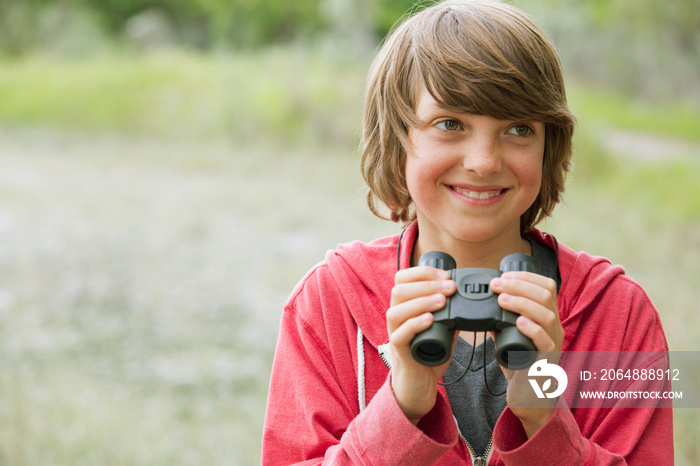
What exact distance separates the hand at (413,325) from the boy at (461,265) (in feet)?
0.10

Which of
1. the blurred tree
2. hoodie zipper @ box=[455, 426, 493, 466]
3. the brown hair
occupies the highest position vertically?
the blurred tree

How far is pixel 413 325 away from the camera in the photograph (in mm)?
725

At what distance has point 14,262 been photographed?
3.14m

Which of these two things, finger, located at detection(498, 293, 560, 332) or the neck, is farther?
the neck

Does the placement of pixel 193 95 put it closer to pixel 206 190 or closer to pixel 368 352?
pixel 206 190

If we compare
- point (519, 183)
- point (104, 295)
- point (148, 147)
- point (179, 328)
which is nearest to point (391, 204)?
point (519, 183)

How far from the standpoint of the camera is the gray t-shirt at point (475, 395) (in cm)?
90

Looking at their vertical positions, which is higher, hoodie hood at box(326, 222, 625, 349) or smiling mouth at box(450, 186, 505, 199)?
smiling mouth at box(450, 186, 505, 199)

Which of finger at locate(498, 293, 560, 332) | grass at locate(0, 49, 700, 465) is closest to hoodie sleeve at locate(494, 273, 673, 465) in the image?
finger at locate(498, 293, 560, 332)

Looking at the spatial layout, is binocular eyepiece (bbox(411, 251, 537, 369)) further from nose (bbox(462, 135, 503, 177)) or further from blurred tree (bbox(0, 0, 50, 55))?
blurred tree (bbox(0, 0, 50, 55))

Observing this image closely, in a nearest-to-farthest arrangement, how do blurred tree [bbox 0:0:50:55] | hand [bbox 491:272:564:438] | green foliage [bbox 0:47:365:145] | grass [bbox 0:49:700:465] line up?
1. hand [bbox 491:272:564:438]
2. grass [bbox 0:49:700:465]
3. green foliage [bbox 0:47:365:145]
4. blurred tree [bbox 0:0:50:55]

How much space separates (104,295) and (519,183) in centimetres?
238

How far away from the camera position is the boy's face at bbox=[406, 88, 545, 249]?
87cm

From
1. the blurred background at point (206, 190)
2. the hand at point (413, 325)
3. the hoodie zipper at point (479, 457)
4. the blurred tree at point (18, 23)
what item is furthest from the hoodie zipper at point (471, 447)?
the blurred tree at point (18, 23)
